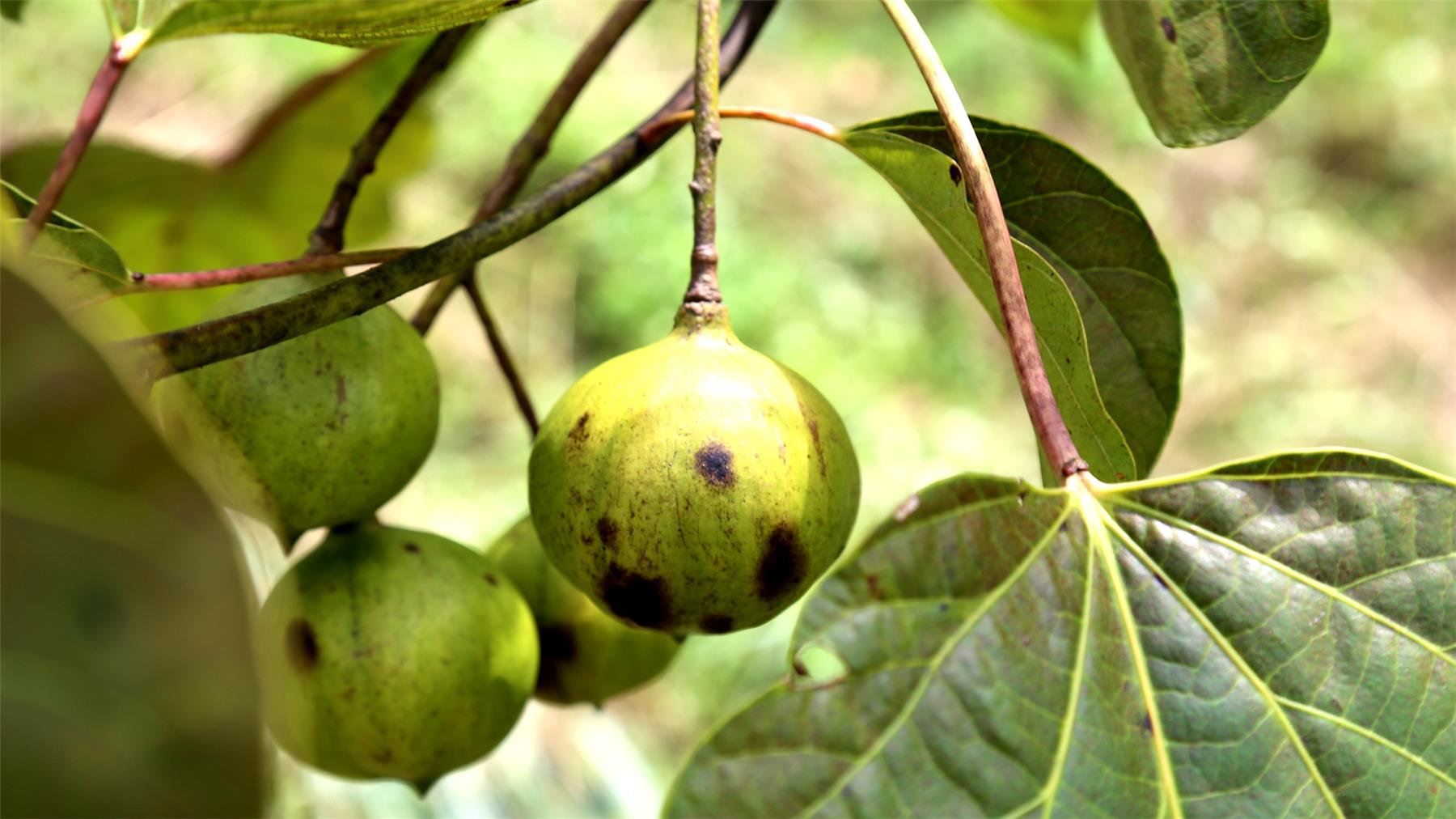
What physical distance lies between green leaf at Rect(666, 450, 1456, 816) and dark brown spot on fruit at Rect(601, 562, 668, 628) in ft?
0.26

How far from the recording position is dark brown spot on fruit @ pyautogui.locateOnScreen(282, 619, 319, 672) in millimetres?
761

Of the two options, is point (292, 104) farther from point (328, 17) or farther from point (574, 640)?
point (328, 17)

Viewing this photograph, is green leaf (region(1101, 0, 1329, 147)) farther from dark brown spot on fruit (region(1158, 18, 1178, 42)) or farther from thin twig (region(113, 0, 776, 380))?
thin twig (region(113, 0, 776, 380))

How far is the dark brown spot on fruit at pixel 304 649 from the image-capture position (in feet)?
2.50

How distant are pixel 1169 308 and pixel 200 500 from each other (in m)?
0.61

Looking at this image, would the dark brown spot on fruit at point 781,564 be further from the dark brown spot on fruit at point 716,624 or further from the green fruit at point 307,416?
the green fruit at point 307,416

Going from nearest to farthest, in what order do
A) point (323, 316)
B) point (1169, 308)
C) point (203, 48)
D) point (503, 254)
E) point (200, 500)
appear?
point (200, 500) < point (323, 316) < point (1169, 308) < point (503, 254) < point (203, 48)

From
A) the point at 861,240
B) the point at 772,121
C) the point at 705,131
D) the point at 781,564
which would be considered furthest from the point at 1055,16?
the point at 861,240

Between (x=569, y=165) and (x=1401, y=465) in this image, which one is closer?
(x=1401, y=465)

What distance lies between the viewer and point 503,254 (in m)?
4.03

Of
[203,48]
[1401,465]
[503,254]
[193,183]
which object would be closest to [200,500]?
[1401,465]

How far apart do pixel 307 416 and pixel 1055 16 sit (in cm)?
95

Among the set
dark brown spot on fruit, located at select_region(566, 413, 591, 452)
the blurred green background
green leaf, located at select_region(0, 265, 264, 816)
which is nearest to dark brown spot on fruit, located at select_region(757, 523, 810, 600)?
dark brown spot on fruit, located at select_region(566, 413, 591, 452)

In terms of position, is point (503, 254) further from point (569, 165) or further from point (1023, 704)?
point (1023, 704)
